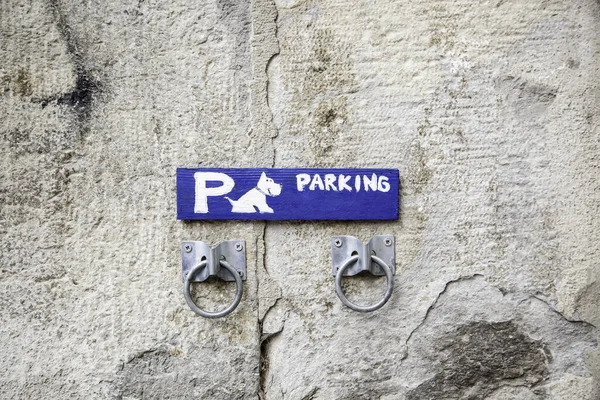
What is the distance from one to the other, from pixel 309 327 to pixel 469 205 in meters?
0.42

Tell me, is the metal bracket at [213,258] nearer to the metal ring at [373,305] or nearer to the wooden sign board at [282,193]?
the wooden sign board at [282,193]

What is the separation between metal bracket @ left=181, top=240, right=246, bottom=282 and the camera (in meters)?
0.97

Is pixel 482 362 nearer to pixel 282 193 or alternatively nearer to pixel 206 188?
pixel 282 193

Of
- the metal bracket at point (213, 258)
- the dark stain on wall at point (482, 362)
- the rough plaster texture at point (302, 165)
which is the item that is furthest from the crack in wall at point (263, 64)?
the dark stain on wall at point (482, 362)

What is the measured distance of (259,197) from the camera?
0.97 metres

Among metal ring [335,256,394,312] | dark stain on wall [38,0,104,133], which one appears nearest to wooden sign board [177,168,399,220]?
metal ring [335,256,394,312]

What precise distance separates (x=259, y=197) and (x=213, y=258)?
0.50 feet

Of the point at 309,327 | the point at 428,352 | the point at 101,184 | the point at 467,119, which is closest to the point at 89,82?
the point at 101,184

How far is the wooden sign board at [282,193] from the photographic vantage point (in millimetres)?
969

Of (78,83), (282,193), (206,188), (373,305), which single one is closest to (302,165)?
(282,193)

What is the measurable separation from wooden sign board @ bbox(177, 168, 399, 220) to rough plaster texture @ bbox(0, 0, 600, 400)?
0.03m

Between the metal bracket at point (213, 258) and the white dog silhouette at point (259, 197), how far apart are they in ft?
0.25

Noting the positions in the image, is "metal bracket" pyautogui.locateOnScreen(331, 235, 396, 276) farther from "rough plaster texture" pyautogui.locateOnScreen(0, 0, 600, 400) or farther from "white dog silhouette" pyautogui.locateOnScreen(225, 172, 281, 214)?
"white dog silhouette" pyautogui.locateOnScreen(225, 172, 281, 214)

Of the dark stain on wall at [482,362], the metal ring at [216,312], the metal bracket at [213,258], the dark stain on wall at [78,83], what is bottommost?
the dark stain on wall at [482,362]
